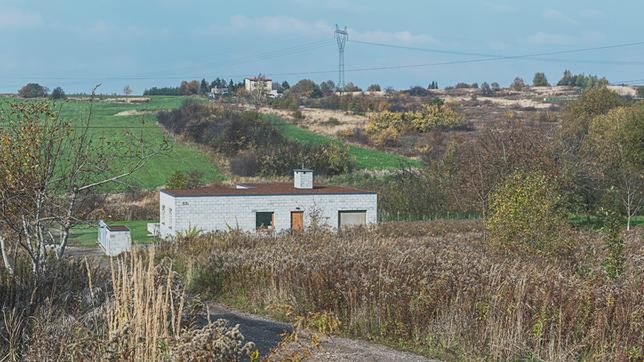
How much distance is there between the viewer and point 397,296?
1142cm

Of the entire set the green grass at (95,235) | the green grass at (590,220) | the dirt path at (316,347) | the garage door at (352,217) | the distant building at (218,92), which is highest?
the distant building at (218,92)

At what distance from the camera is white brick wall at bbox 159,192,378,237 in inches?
1282

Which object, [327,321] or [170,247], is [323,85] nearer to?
[170,247]

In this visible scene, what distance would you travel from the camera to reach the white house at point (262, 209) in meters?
32.6

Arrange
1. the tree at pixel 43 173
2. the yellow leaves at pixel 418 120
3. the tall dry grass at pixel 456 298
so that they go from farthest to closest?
the yellow leaves at pixel 418 120, the tree at pixel 43 173, the tall dry grass at pixel 456 298

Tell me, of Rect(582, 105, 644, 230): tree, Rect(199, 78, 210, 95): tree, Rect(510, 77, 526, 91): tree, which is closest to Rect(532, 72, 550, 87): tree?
Rect(510, 77, 526, 91): tree

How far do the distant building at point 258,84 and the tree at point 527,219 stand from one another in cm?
8046

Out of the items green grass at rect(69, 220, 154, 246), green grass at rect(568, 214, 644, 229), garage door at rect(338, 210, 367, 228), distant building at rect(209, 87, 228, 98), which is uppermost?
distant building at rect(209, 87, 228, 98)

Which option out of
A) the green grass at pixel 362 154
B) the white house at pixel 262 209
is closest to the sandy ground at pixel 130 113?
the green grass at pixel 362 154

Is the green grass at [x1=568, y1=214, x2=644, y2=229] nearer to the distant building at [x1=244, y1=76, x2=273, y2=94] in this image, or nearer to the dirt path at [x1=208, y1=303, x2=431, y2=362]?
the dirt path at [x1=208, y1=303, x2=431, y2=362]

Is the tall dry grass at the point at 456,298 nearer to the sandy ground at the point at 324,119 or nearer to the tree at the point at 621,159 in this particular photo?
the tree at the point at 621,159

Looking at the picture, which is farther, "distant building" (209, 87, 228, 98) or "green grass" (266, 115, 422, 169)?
"distant building" (209, 87, 228, 98)

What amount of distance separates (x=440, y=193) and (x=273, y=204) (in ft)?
33.0

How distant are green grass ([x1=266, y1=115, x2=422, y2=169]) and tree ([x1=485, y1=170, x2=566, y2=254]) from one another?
37.5 meters
